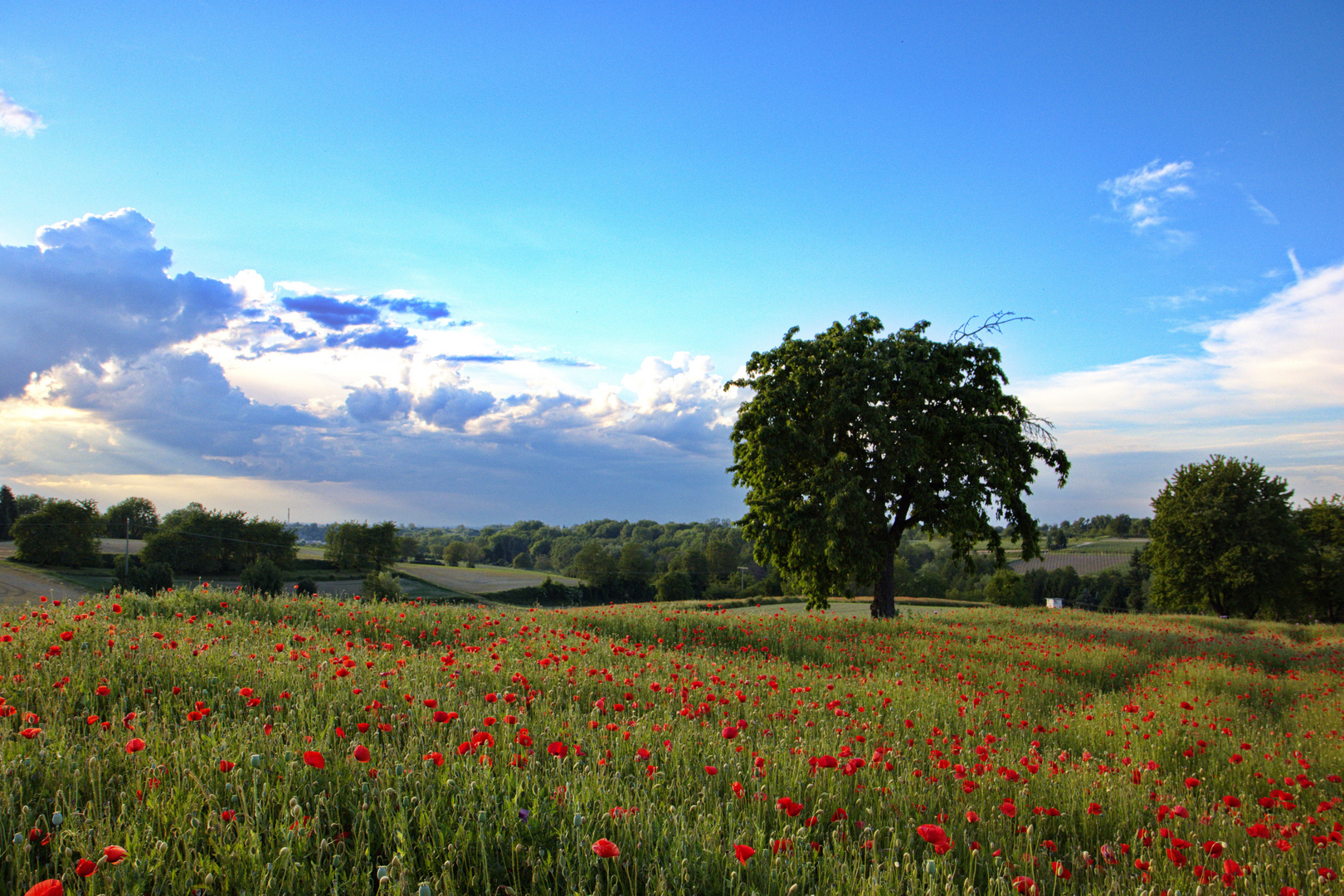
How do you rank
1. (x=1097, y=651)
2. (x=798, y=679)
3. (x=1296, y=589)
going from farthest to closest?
(x=1296, y=589), (x=1097, y=651), (x=798, y=679)

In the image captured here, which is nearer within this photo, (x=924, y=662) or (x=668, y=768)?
(x=668, y=768)

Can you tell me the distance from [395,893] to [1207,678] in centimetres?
1404

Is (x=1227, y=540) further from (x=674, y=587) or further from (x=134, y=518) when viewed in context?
(x=134, y=518)

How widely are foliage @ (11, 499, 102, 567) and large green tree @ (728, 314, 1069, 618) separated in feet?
250

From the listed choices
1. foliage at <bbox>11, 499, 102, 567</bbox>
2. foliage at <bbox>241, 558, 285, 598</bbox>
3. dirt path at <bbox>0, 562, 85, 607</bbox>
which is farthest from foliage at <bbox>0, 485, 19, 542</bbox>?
foliage at <bbox>241, 558, 285, 598</bbox>

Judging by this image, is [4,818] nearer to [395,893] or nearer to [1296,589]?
[395,893]

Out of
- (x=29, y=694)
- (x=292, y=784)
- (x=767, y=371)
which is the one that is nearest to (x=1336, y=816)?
(x=292, y=784)

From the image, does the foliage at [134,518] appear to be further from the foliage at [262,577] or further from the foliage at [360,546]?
the foliage at [262,577]

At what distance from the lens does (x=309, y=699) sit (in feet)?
17.3

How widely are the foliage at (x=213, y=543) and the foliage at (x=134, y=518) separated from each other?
7.58 feet

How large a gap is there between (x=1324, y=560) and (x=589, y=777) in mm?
66911

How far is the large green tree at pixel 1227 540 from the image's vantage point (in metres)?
41.0

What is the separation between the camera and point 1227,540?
138 ft

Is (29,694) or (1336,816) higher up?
(29,694)
